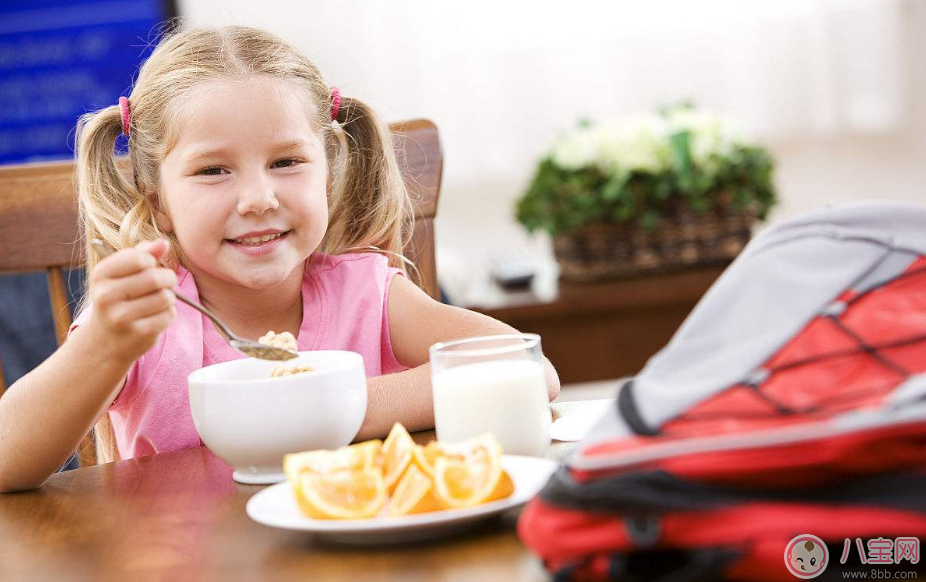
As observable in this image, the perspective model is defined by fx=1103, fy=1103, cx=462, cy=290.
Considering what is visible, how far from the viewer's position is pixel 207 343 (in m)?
1.22

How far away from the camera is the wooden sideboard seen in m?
2.24

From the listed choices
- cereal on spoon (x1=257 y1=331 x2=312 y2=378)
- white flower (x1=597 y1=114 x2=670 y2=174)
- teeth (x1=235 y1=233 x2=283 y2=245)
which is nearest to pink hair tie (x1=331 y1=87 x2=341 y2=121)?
teeth (x1=235 y1=233 x2=283 y2=245)

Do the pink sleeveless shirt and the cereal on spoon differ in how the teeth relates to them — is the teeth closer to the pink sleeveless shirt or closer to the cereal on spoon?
the pink sleeveless shirt

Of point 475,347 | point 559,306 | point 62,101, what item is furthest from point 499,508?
point 62,101

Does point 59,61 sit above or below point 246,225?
above

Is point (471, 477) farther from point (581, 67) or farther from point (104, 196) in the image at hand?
point (581, 67)

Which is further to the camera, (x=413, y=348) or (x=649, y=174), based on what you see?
(x=649, y=174)

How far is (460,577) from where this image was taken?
540 millimetres

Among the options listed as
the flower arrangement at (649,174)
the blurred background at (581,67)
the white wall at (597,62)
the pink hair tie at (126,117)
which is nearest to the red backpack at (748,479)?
the pink hair tie at (126,117)

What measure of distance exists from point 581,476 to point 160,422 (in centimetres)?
75

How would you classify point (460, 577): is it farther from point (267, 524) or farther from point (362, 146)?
point (362, 146)

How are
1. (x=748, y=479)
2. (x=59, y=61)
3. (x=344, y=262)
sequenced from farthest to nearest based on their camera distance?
1. (x=59, y=61)
2. (x=344, y=262)
3. (x=748, y=479)

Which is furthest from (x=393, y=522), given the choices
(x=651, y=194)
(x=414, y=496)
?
(x=651, y=194)

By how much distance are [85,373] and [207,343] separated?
1.14 ft
